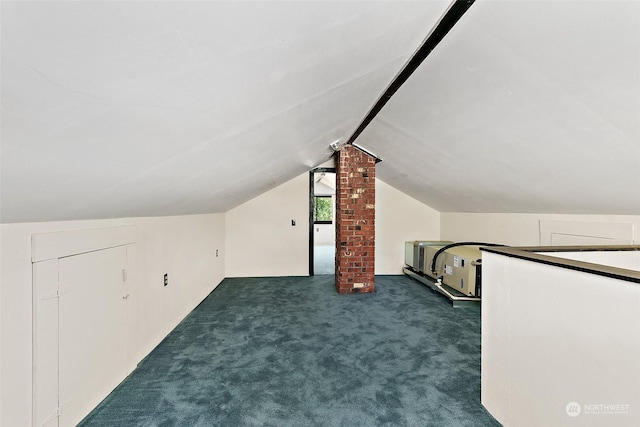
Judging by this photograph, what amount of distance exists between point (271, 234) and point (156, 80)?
4.51 m

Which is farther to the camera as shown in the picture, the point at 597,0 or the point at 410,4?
the point at 410,4

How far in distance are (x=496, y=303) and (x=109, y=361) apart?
2.68 metres

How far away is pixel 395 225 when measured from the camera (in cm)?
538

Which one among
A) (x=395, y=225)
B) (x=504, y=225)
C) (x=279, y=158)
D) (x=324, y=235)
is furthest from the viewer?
(x=324, y=235)

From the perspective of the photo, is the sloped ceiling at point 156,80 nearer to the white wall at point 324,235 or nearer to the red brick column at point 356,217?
the red brick column at point 356,217

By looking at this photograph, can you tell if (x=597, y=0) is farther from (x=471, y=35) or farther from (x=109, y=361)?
(x=109, y=361)

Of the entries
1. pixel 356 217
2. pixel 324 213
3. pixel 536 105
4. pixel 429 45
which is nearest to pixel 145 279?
pixel 429 45

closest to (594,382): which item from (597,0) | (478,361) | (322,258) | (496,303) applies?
(496,303)

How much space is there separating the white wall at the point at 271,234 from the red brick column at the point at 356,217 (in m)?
1.15

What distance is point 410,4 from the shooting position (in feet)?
3.77

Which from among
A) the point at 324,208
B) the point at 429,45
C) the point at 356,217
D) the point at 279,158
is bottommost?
the point at 356,217

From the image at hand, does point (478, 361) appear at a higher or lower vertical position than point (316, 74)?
lower

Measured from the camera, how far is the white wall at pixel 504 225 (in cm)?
251

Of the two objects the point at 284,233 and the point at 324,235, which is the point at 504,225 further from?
the point at 324,235
